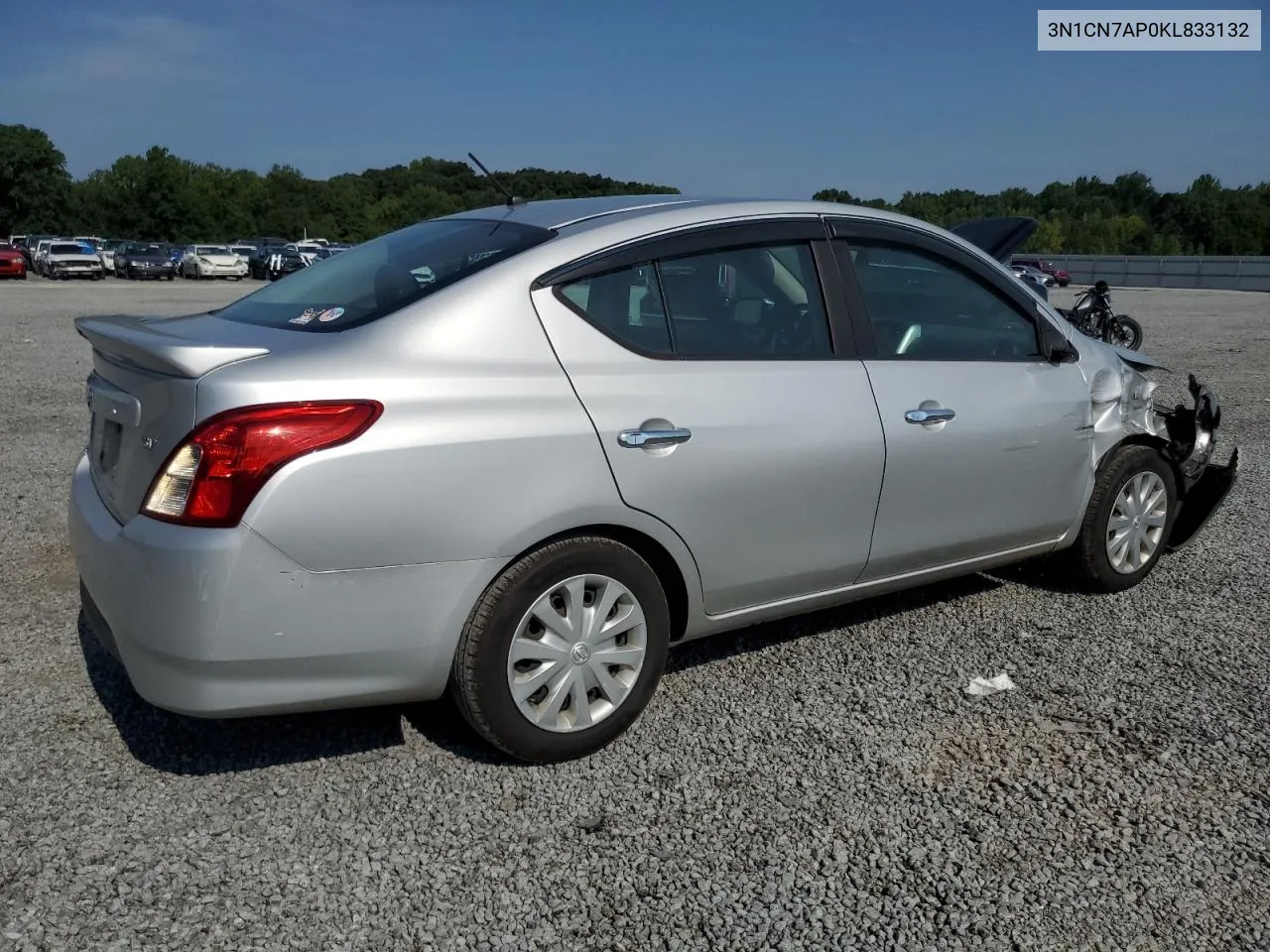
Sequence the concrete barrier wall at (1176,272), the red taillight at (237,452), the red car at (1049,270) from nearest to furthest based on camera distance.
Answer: the red taillight at (237,452) < the concrete barrier wall at (1176,272) < the red car at (1049,270)

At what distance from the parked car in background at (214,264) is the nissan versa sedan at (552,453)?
46.5 metres

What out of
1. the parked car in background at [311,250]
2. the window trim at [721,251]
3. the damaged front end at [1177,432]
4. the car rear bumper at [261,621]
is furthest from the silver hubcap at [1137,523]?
the parked car in background at [311,250]

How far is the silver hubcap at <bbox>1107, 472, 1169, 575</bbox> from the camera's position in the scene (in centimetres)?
469

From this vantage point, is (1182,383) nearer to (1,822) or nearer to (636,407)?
(636,407)

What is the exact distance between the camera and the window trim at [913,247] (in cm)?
381

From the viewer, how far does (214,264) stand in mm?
46656

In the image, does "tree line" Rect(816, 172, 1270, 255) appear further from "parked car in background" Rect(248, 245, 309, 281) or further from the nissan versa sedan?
the nissan versa sedan

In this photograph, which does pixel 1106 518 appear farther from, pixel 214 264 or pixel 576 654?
pixel 214 264

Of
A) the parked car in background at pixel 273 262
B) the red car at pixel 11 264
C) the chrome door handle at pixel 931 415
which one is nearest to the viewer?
the chrome door handle at pixel 931 415

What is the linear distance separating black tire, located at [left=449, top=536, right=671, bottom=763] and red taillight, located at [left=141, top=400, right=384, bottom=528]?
62 cm

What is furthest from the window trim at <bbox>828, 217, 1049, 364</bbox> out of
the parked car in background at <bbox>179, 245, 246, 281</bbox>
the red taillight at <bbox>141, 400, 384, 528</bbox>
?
the parked car in background at <bbox>179, 245, 246, 281</bbox>

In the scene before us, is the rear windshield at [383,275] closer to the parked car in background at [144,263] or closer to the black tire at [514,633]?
the black tire at [514,633]

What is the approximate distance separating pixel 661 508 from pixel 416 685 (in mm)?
862

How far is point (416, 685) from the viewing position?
2990mm
